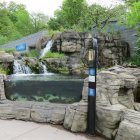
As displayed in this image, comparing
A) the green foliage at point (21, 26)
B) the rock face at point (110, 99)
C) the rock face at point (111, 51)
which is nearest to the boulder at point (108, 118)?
the rock face at point (110, 99)

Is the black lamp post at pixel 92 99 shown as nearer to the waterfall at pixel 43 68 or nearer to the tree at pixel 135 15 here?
the tree at pixel 135 15

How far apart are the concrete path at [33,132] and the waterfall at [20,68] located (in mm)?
9942

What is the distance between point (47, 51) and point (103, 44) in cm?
400

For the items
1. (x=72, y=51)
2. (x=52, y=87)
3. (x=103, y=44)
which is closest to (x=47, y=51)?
(x=72, y=51)

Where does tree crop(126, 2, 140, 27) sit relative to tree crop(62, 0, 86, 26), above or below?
below

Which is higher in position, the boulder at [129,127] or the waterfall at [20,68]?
the waterfall at [20,68]

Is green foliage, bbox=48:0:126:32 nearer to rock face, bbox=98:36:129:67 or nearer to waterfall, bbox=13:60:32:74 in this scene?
rock face, bbox=98:36:129:67

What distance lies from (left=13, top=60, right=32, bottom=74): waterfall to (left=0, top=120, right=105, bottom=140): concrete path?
9.94 meters

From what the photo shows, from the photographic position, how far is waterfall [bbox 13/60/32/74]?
1523 cm

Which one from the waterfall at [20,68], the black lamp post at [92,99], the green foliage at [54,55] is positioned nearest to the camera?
the black lamp post at [92,99]

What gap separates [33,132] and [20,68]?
10735 mm

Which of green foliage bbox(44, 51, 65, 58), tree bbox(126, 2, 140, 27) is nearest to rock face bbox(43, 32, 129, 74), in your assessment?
green foliage bbox(44, 51, 65, 58)

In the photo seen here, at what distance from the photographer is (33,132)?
4906 millimetres

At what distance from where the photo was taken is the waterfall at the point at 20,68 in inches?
600
